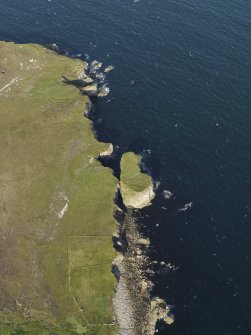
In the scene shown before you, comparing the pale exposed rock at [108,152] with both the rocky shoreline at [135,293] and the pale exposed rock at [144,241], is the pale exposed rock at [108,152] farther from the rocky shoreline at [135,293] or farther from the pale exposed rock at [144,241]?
the pale exposed rock at [144,241]

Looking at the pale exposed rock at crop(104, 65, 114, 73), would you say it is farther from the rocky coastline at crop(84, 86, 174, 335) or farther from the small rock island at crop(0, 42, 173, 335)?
the rocky coastline at crop(84, 86, 174, 335)

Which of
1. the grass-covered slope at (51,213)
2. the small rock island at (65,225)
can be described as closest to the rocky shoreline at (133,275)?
the small rock island at (65,225)

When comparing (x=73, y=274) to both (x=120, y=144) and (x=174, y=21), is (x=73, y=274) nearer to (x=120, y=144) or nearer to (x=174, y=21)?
(x=120, y=144)

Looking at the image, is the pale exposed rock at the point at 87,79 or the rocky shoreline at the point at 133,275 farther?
the pale exposed rock at the point at 87,79

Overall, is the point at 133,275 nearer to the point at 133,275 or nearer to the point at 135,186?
the point at 133,275

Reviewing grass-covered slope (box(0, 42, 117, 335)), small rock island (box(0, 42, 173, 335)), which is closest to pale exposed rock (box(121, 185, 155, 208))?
small rock island (box(0, 42, 173, 335))

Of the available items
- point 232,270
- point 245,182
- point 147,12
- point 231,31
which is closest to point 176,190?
point 245,182

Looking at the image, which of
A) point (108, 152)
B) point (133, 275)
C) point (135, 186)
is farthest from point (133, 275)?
point (108, 152)
